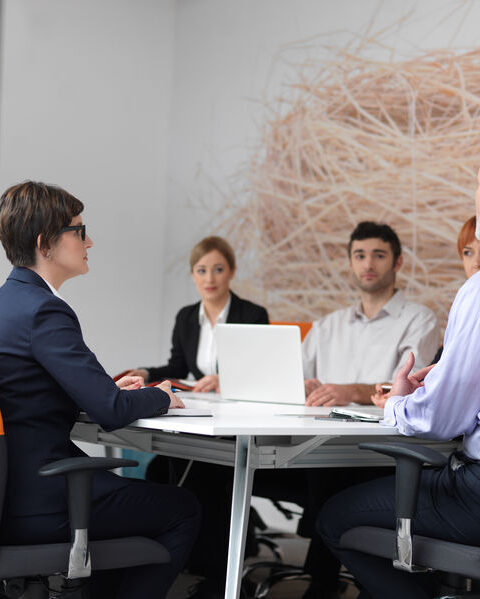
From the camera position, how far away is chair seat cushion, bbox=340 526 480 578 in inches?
83.3

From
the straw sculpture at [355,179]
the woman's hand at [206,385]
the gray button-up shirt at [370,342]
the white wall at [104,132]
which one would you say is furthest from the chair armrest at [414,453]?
the white wall at [104,132]

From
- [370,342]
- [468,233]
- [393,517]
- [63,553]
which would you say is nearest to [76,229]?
[63,553]

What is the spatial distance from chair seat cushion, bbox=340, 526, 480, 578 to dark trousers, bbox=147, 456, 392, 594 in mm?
948

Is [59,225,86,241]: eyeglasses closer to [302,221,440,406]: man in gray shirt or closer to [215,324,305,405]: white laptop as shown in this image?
[215,324,305,405]: white laptop

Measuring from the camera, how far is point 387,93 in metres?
5.30

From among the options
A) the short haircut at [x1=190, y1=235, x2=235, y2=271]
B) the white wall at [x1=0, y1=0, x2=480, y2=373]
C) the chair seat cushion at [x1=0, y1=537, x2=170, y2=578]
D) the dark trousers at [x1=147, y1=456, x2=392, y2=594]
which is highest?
the white wall at [x1=0, y1=0, x2=480, y2=373]

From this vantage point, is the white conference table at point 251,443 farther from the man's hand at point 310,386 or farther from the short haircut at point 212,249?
the short haircut at point 212,249

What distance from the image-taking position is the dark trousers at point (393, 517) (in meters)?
2.19

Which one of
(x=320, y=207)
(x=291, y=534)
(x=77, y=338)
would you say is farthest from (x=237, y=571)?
(x=320, y=207)

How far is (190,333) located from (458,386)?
2.70 m

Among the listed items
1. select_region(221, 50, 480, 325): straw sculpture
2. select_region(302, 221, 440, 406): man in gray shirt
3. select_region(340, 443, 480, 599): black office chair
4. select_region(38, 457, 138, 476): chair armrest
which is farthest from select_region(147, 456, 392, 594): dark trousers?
select_region(221, 50, 480, 325): straw sculpture

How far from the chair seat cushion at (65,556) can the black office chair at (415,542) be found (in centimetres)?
64

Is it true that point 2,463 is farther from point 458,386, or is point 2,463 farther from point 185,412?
point 458,386

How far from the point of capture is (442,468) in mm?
2324
